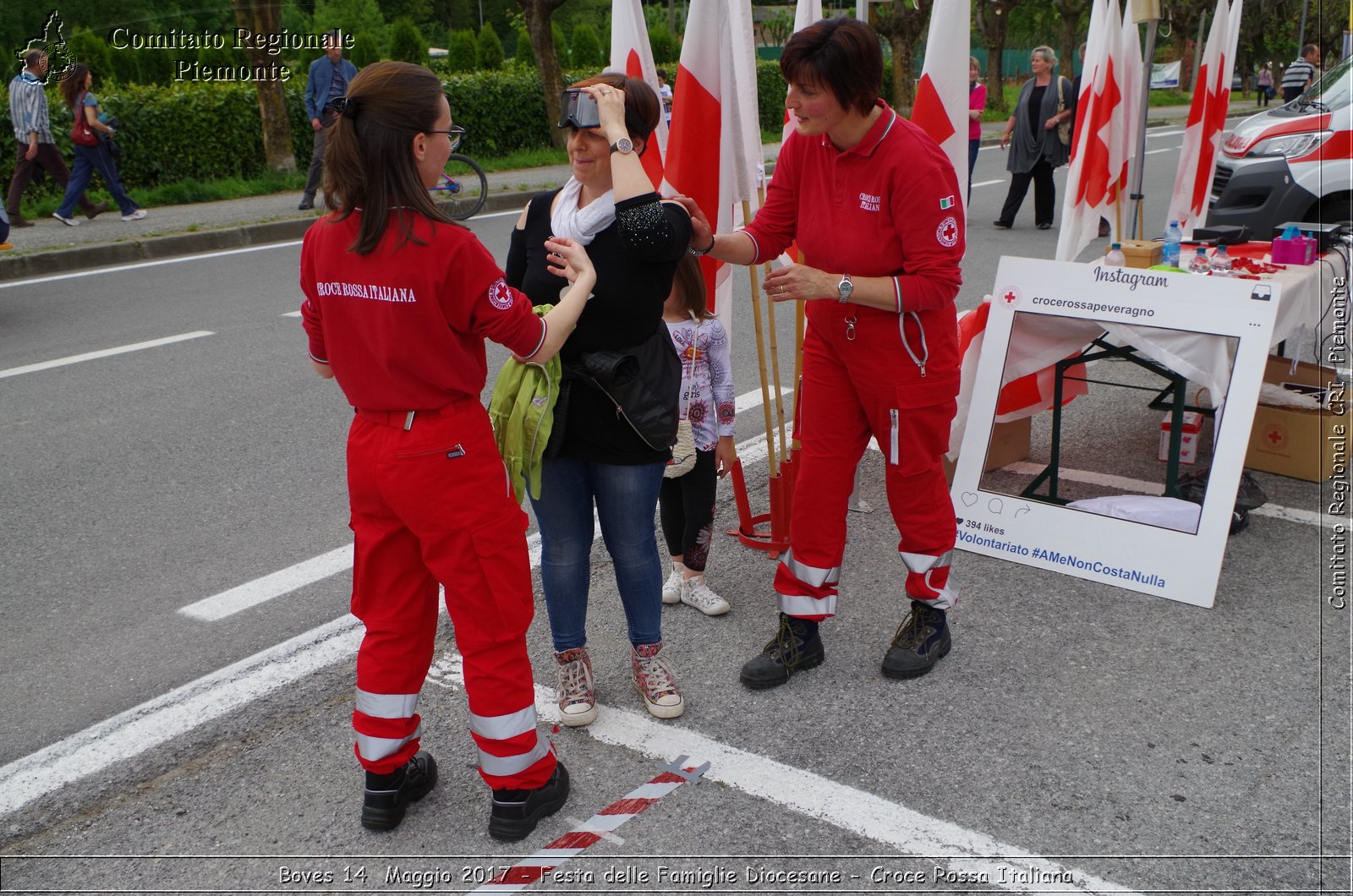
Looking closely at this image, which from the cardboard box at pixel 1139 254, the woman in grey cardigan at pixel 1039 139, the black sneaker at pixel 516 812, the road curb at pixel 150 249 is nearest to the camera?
the black sneaker at pixel 516 812

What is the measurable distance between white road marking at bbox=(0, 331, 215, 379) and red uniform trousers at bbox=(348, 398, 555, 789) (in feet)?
17.8

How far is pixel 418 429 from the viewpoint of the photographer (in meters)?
2.44

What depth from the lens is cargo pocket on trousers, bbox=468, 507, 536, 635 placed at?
2512 millimetres

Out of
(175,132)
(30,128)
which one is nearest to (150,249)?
(30,128)

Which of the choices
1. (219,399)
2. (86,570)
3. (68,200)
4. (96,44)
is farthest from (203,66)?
(86,570)

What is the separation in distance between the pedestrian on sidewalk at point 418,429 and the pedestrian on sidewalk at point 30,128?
11210 millimetres

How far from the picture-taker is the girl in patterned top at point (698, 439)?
11.9 feet

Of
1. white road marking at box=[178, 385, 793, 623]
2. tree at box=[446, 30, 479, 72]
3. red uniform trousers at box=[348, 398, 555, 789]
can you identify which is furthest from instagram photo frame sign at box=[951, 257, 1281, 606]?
tree at box=[446, 30, 479, 72]

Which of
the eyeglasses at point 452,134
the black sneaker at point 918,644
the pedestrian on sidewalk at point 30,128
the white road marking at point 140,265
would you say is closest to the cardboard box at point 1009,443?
the black sneaker at point 918,644

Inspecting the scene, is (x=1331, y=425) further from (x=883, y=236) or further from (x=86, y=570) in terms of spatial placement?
(x=86, y=570)

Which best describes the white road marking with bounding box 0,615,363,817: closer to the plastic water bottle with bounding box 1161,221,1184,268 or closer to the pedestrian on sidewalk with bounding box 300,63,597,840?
the pedestrian on sidewalk with bounding box 300,63,597,840

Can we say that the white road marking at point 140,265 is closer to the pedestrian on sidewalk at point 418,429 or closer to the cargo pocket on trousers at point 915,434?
the pedestrian on sidewalk at point 418,429

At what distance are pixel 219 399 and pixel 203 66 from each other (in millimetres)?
14214

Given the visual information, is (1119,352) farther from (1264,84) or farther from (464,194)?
(1264,84)
